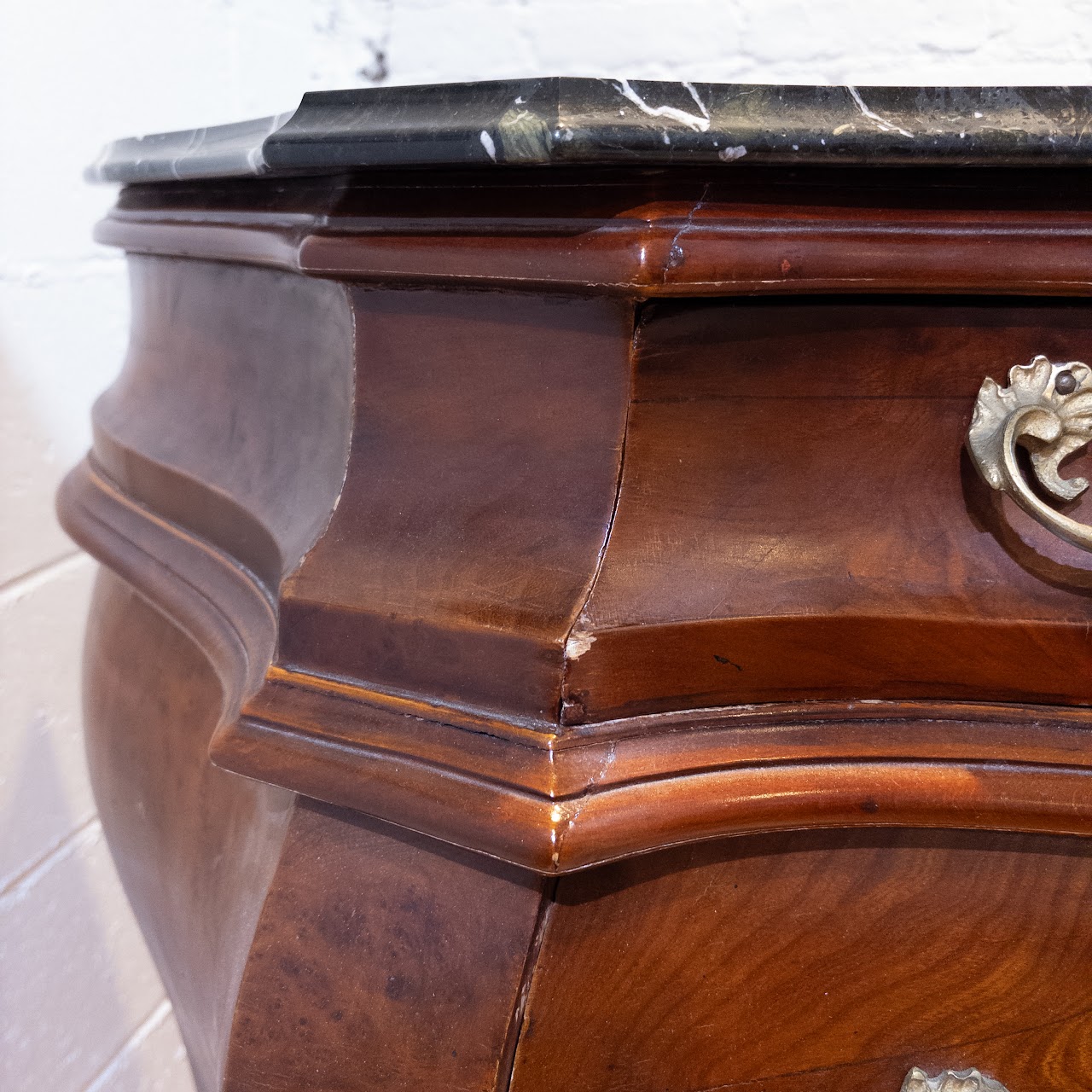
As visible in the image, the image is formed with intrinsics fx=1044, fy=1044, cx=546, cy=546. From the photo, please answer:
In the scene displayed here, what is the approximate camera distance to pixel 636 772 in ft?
0.98

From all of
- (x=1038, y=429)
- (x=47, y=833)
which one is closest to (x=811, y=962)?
(x=1038, y=429)

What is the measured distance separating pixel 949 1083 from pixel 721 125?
32 centimetres

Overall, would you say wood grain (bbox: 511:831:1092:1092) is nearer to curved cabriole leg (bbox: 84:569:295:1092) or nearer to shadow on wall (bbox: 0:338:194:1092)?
curved cabriole leg (bbox: 84:569:295:1092)

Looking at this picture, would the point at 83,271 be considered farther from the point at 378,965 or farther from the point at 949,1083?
the point at 949,1083

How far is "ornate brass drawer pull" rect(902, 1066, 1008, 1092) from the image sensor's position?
1.17 ft

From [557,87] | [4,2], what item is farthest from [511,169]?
[4,2]

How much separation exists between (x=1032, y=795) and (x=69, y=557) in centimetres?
68

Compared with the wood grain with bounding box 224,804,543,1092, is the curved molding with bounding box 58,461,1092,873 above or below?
above

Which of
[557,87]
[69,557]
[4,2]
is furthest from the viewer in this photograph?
[69,557]

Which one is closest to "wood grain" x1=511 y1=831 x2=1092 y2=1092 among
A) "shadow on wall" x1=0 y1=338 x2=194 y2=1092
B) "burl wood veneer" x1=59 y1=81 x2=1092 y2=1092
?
"burl wood veneer" x1=59 y1=81 x2=1092 y2=1092

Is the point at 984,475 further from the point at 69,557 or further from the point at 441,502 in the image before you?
the point at 69,557

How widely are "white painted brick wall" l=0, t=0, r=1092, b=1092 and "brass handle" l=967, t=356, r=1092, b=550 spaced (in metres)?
0.64

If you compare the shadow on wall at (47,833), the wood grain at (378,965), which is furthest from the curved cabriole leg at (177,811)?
the shadow on wall at (47,833)

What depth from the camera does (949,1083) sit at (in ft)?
1.18
